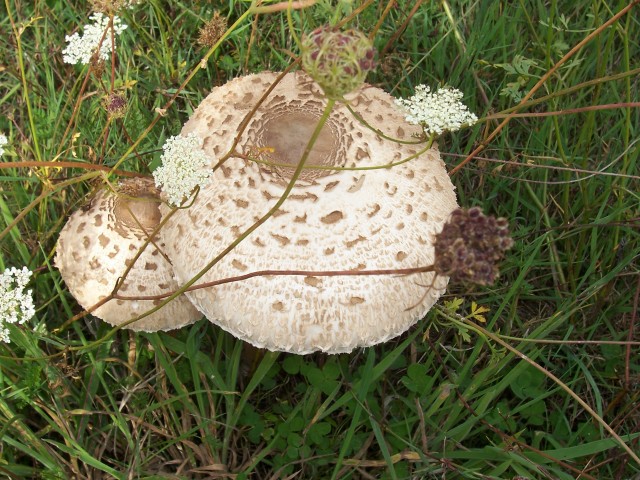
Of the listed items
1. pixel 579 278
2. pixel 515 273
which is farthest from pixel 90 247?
pixel 579 278

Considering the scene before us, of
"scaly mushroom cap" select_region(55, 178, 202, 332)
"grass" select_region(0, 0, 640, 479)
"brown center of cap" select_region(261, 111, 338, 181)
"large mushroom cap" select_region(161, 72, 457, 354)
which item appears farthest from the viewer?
"grass" select_region(0, 0, 640, 479)

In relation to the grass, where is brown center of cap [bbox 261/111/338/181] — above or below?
above

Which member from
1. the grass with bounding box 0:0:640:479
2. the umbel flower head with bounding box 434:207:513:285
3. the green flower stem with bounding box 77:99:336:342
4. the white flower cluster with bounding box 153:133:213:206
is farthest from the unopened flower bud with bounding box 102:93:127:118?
the umbel flower head with bounding box 434:207:513:285

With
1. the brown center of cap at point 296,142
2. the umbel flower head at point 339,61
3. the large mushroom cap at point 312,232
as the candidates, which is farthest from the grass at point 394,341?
the umbel flower head at point 339,61

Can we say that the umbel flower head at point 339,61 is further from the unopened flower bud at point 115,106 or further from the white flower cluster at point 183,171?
the unopened flower bud at point 115,106

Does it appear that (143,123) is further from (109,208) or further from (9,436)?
(9,436)

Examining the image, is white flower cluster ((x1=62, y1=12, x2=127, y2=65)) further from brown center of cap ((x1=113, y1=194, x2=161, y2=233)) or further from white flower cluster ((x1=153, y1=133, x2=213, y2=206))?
white flower cluster ((x1=153, y1=133, x2=213, y2=206))
